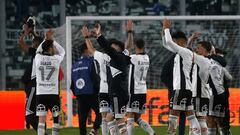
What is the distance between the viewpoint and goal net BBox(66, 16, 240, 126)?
25.9 metres

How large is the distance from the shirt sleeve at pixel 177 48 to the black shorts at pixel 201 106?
4.11ft

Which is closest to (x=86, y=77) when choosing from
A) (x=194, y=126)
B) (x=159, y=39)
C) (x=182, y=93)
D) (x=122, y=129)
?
(x=122, y=129)

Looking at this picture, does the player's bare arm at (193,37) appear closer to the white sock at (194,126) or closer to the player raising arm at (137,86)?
the white sock at (194,126)

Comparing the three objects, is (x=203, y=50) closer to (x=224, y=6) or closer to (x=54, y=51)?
(x=54, y=51)

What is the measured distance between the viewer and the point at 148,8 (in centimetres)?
3250

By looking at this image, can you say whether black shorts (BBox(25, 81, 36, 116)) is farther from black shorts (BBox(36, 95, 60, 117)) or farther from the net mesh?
the net mesh

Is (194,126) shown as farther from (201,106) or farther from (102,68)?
(102,68)

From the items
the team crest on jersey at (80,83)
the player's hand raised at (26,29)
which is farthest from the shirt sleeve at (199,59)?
the player's hand raised at (26,29)

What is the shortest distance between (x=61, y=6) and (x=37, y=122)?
13.1 metres

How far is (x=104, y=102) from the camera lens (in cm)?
1895

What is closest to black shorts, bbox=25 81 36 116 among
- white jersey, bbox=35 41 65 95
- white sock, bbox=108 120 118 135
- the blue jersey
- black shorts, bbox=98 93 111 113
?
white jersey, bbox=35 41 65 95

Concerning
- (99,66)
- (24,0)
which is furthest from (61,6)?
→ (99,66)

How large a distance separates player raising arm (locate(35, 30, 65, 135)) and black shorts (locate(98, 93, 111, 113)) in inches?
42.7

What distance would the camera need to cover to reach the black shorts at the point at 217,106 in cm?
1898
